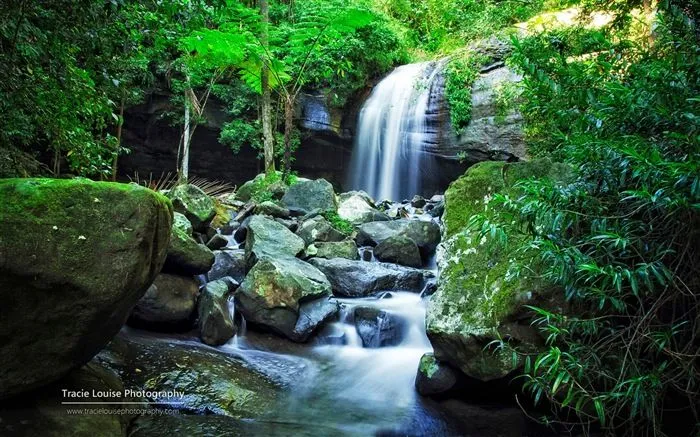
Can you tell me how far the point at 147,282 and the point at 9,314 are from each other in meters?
0.90

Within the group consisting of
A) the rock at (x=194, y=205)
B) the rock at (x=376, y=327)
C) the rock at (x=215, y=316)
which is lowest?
the rock at (x=376, y=327)

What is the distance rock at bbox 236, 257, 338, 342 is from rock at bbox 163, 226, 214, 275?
66cm

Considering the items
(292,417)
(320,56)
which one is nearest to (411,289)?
(292,417)

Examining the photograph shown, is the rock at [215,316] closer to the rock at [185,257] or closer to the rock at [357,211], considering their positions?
the rock at [185,257]

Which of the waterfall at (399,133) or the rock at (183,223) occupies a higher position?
the waterfall at (399,133)

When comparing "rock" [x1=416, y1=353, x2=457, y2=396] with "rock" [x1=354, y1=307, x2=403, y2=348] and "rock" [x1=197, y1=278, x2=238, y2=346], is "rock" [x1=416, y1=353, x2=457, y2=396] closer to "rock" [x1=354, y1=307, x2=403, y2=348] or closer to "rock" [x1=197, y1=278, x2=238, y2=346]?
"rock" [x1=354, y1=307, x2=403, y2=348]

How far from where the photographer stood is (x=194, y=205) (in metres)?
8.16

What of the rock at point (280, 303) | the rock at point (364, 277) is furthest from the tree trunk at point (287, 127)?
the rock at point (280, 303)

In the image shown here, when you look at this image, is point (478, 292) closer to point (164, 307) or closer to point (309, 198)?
point (164, 307)

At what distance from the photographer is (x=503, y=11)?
888 cm

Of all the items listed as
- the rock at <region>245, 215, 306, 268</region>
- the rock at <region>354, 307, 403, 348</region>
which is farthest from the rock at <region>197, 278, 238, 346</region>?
the rock at <region>354, 307, 403, 348</region>

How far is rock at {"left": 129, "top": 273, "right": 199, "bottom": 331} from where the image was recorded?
5441 millimetres

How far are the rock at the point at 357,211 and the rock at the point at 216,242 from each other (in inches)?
110

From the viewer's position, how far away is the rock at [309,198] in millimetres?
10008
